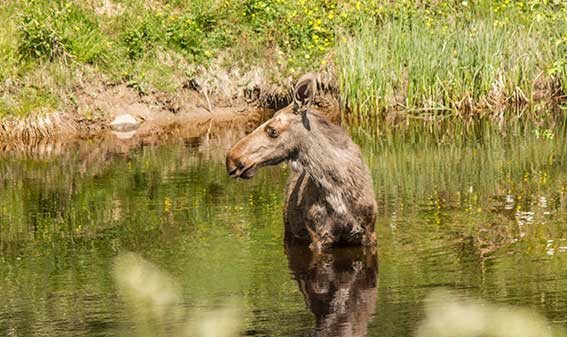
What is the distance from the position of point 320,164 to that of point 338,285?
48.2 inches

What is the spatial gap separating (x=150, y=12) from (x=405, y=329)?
51.2 ft

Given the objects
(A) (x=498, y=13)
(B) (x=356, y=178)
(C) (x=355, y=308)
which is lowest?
(C) (x=355, y=308)

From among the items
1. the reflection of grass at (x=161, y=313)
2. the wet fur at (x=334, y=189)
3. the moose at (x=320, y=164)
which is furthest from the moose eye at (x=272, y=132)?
the reflection of grass at (x=161, y=313)

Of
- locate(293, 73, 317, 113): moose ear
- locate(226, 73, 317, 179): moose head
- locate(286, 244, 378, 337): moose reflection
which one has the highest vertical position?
locate(293, 73, 317, 113): moose ear

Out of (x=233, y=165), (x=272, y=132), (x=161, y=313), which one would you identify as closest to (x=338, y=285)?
(x=233, y=165)

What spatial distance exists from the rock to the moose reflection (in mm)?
10240

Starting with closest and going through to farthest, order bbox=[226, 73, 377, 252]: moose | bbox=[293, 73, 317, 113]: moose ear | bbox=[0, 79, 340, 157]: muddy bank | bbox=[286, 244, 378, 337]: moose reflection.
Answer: bbox=[286, 244, 378, 337]: moose reflection → bbox=[293, 73, 317, 113]: moose ear → bbox=[226, 73, 377, 252]: moose → bbox=[0, 79, 340, 157]: muddy bank

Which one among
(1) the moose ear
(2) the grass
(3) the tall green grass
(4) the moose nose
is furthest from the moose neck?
(3) the tall green grass

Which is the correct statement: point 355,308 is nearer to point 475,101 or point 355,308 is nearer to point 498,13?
point 475,101

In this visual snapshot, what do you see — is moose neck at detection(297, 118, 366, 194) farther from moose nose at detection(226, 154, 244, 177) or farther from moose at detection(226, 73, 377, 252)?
moose nose at detection(226, 154, 244, 177)

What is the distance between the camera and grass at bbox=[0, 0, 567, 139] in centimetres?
2047

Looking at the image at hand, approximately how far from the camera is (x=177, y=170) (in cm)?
1736

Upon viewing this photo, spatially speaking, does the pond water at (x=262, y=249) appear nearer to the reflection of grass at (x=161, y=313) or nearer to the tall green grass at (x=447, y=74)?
the reflection of grass at (x=161, y=313)

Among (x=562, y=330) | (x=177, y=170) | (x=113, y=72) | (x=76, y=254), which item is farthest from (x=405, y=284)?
(x=113, y=72)
